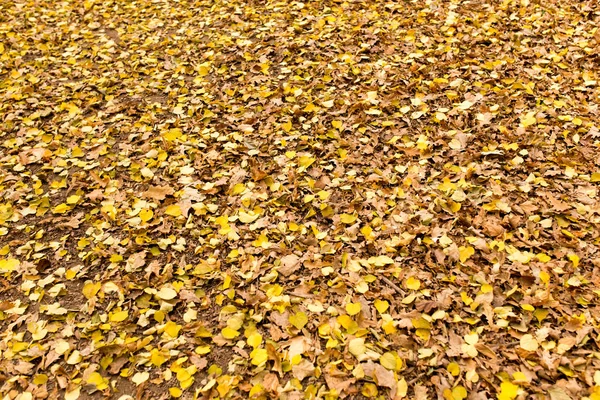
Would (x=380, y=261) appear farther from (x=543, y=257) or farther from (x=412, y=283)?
(x=543, y=257)

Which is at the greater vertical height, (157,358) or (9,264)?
(9,264)

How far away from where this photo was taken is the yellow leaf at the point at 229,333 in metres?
2.68

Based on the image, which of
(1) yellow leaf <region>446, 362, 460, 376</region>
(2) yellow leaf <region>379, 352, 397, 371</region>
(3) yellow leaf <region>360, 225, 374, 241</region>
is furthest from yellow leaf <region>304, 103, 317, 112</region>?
(1) yellow leaf <region>446, 362, 460, 376</region>

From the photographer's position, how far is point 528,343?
249 cm

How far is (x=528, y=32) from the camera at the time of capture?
15.8ft

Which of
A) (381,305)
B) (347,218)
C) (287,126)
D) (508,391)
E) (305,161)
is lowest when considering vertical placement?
(508,391)

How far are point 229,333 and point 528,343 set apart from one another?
1.67 m

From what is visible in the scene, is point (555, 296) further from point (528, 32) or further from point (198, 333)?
point (528, 32)

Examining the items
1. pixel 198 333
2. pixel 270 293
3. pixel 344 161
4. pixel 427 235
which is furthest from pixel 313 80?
pixel 198 333

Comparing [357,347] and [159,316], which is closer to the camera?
[357,347]

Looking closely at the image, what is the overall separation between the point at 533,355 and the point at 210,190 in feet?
7.87

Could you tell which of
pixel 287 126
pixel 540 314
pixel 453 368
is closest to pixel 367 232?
A: pixel 453 368

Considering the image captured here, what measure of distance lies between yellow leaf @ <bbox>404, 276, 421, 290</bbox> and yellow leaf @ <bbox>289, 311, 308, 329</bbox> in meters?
0.66

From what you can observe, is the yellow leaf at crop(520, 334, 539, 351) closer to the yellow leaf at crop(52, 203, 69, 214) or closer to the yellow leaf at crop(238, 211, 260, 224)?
the yellow leaf at crop(238, 211, 260, 224)
